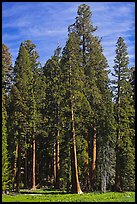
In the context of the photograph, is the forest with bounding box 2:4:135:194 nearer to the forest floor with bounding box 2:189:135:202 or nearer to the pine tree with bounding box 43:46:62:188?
the pine tree with bounding box 43:46:62:188

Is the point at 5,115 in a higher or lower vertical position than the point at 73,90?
lower

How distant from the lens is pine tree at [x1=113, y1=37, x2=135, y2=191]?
2870 centimetres

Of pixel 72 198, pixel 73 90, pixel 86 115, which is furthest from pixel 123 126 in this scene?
pixel 72 198

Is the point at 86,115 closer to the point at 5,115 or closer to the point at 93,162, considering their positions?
the point at 93,162

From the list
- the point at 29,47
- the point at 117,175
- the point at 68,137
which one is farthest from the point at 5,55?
the point at 117,175

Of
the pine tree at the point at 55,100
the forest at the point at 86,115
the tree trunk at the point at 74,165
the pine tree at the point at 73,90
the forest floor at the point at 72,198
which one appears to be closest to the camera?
the forest floor at the point at 72,198

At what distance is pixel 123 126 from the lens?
29.0 m

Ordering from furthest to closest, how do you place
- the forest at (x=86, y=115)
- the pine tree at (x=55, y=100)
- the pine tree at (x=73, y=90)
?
the pine tree at (x=55, y=100)
the forest at (x=86, y=115)
the pine tree at (x=73, y=90)

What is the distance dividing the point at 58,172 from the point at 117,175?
17.0 ft

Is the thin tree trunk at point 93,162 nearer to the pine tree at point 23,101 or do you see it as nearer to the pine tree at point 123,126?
the pine tree at point 123,126

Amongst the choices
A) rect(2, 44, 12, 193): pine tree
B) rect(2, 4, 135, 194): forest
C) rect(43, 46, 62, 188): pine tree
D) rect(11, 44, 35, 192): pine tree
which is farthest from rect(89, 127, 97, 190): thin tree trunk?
rect(2, 44, 12, 193): pine tree

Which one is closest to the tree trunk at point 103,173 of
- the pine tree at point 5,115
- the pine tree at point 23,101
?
the pine tree at point 23,101

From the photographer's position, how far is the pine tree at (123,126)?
2870 centimetres

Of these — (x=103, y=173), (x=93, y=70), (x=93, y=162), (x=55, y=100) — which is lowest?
(x=103, y=173)
